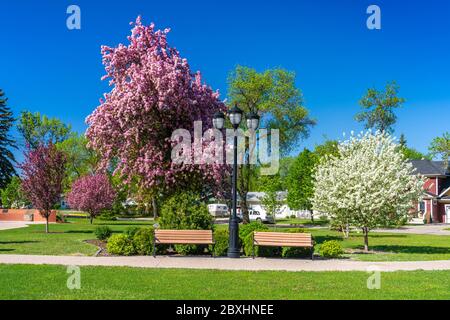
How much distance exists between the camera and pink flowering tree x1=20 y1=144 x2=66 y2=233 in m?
31.0

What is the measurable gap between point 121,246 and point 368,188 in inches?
378

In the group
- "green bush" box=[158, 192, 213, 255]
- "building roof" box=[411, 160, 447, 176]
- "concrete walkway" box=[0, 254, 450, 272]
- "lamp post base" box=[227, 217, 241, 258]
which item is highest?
"building roof" box=[411, 160, 447, 176]

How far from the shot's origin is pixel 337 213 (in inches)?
797

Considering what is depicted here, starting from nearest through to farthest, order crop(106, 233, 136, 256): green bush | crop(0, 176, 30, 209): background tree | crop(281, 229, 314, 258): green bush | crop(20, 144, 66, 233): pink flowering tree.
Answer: crop(281, 229, 314, 258): green bush, crop(106, 233, 136, 256): green bush, crop(20, 144, 66, 233): pink flowering tree, crop(0, 176, 30, 209): background tree

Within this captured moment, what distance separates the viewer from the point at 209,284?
10.8m

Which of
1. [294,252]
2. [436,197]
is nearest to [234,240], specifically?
[294,252]

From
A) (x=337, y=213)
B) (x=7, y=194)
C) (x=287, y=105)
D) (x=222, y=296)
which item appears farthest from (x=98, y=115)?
(x=7, y=194)

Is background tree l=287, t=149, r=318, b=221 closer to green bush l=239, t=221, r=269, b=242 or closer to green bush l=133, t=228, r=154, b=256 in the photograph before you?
green bush l=239, t=221, r=269, b=242

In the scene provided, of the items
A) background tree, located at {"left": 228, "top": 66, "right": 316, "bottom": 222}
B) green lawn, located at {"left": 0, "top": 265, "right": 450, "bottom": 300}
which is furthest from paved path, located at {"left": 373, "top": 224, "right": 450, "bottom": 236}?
green lawn, located at {"left": 0, "top": 265, "right": 450, "bottom": 300}

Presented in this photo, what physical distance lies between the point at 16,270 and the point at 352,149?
14121 millimetres

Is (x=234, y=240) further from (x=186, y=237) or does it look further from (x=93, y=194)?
(x=93, y=194)

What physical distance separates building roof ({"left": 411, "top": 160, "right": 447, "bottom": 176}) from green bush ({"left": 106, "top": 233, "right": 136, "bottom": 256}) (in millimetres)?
55531

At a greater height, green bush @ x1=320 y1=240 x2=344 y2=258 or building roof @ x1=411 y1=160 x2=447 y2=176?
building roof @ x1=411 y1=160 x2=447 y2=176
